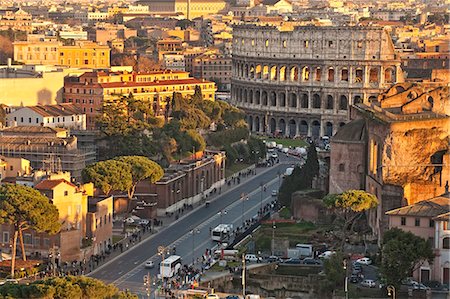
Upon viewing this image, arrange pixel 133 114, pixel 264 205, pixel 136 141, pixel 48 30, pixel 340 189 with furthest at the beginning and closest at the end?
pixel 48 30 → pixel 133 114 → pixel 136 141 → pixel 264 205 → pixel 340 189

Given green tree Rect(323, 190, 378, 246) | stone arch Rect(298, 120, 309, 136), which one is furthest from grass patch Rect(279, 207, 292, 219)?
stone arch Rect(298, 120, 309, 136)

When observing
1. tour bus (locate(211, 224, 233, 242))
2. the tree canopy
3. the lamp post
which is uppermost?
the tree canopy

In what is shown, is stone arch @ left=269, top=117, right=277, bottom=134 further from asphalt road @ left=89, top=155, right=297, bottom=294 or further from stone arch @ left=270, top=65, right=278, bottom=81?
asphalt road @ left=89, top=155, right=297, bottom=294

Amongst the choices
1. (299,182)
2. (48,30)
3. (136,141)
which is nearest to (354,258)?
(299,182)

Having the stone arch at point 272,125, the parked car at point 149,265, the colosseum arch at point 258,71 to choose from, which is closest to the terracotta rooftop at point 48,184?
the parked car at point 149,265

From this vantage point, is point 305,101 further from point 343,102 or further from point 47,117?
point 47,117

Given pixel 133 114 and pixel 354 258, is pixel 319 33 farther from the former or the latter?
pixel 354 258
